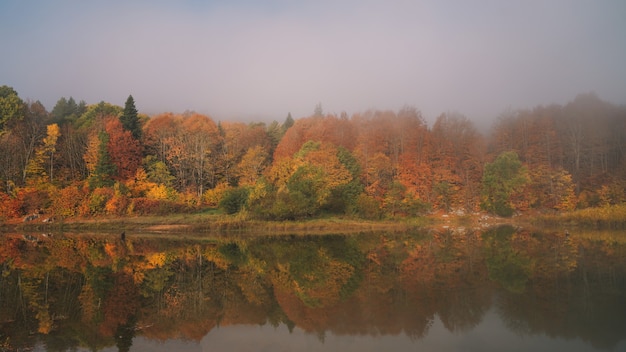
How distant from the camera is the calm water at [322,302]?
379 inches

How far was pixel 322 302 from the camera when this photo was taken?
13.0m

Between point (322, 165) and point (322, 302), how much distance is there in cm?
3723

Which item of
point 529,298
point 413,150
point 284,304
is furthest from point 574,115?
point 284,304

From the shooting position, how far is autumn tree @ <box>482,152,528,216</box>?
5278cm

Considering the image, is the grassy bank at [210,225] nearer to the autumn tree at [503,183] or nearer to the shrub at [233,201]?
the shrub at [233,201]

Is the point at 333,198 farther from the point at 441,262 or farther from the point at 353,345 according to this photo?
the point at 353,345

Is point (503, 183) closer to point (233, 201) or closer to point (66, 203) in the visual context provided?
point (233, 201)

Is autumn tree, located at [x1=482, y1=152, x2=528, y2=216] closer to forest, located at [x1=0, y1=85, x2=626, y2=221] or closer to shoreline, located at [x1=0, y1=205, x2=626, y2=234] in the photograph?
forest, located at [x1=0, y1=85, x2=626, y2=221]

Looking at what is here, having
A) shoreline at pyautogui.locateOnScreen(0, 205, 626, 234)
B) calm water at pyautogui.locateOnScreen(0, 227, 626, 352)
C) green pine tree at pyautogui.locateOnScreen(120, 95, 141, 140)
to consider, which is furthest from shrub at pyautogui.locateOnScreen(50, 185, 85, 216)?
calm water at pyautogui.locateOnScreen(0, 227, 626, 352)

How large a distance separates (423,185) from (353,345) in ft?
163

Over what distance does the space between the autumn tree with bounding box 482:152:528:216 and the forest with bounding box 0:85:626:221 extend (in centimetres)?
15

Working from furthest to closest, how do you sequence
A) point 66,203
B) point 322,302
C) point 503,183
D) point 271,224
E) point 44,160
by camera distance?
1. point 44,160
2. point 503,183
3. point 66,203
4. point 271,224
5. point 322,302

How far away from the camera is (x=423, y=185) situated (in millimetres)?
56875

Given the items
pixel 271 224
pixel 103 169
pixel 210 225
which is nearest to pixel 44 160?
pixel 103 169
